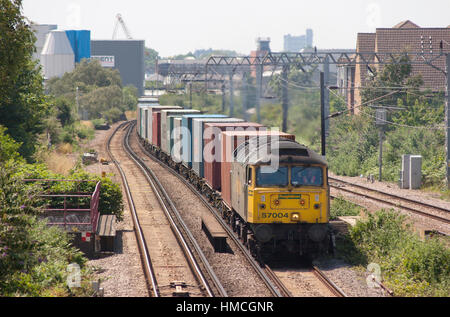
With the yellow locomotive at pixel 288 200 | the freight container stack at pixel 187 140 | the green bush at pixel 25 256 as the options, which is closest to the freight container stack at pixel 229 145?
the yellow locomotive at pixel 288 200

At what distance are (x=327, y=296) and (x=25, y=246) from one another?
23.2ft

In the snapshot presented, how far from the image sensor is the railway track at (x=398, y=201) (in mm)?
26217

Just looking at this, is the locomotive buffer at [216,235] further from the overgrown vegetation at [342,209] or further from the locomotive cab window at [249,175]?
the overgrown vegetation at [342,209]

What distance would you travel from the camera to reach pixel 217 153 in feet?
81.4

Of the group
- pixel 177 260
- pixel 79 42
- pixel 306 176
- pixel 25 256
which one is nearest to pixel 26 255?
pixel 25 256

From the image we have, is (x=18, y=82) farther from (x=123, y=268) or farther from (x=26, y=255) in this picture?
(x=26, y=255)

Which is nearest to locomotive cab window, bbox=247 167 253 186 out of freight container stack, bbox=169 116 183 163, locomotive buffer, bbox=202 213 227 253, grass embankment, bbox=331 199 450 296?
locomotive buffer, bbox=202 213 227 253

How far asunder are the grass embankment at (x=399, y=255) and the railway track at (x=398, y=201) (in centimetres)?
451

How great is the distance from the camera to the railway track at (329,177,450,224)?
86.0 feet

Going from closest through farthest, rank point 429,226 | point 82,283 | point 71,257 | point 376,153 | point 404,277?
1. point 82,283
2. point 404,277
3. point 71,257
4. point 429,226
5. point 376,153

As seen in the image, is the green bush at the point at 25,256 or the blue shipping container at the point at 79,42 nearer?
the green bush at the point at 25,256

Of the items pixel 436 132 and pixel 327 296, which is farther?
pixel 436 132

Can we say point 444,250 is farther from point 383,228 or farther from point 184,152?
point 184,152
